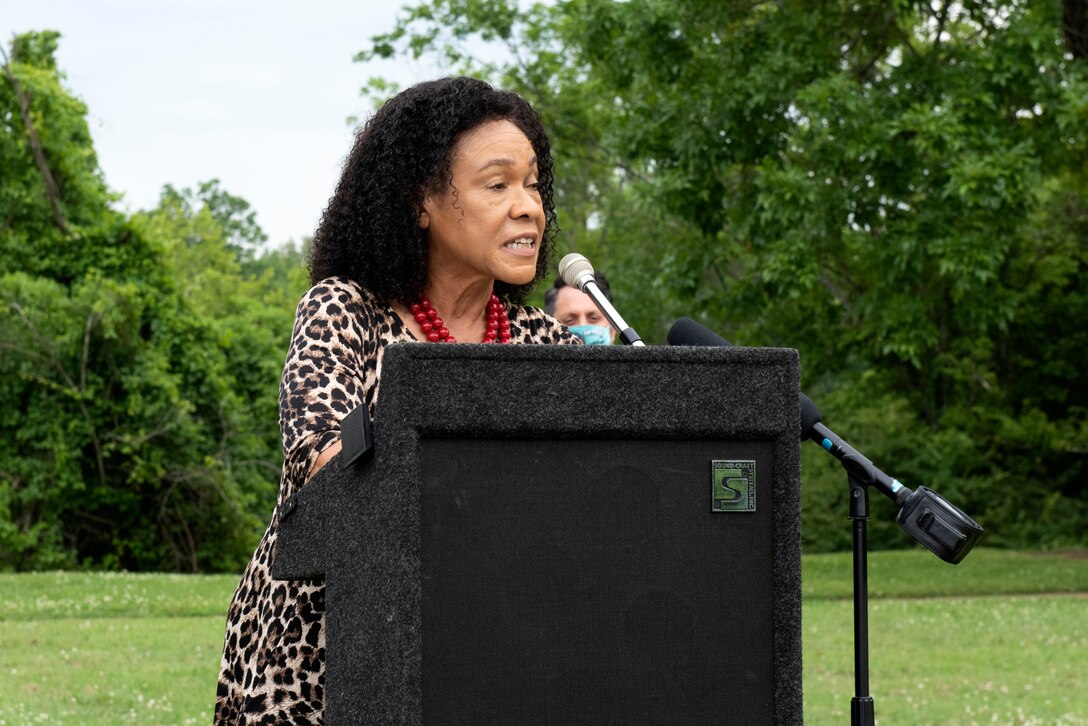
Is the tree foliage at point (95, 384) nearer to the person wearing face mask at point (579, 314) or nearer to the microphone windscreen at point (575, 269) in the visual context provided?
the person wearing face mask at point (579, 314)

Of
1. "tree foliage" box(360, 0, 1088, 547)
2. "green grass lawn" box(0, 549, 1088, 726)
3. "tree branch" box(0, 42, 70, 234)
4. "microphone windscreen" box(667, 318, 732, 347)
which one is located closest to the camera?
"microphone windscreen" box(667, 318, 732, 347)

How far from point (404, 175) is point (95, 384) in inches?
673

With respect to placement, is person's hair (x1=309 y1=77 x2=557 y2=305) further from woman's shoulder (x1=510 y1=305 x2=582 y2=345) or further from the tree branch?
the tree branch

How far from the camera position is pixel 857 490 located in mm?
2471

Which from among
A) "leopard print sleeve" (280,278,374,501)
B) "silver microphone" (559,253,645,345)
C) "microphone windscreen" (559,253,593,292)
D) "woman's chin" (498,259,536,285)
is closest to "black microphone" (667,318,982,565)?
"silver microphone" (559,253,645,345)

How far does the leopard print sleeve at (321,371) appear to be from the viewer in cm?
214

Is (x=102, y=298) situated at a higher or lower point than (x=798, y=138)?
lower

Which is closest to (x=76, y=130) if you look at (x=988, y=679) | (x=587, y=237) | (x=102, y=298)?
(x=102, y=298)

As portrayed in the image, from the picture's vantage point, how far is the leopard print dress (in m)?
2.17

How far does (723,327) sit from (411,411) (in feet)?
67.1

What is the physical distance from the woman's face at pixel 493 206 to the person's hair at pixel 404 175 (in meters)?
0.03

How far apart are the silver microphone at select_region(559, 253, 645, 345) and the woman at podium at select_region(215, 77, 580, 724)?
13 centimetres

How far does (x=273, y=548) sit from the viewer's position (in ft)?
7.61

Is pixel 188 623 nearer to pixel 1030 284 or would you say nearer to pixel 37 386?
pixel 37 386
